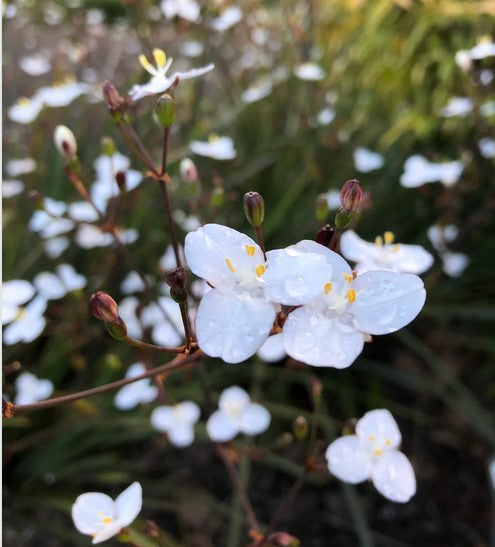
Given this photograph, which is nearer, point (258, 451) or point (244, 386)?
point (258, 451)

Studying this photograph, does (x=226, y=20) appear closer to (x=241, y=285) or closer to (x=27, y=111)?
(x=27, y=111)

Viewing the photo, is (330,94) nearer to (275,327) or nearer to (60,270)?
(60,270)

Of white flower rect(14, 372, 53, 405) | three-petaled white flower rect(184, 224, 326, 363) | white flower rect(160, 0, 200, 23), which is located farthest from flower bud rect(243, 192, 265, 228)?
white flower rect(160, 0, 200, 23)

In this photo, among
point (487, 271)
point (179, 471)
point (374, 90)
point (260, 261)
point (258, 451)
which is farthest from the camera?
point (374, 90)

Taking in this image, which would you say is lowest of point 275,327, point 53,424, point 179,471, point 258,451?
point 179,471

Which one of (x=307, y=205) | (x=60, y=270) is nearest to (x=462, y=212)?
(x=307, y=205)

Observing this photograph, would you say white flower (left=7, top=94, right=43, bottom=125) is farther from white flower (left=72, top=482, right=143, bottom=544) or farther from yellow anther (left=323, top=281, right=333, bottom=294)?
yellow anther (left=323, top=281, right=333, bottom=294)

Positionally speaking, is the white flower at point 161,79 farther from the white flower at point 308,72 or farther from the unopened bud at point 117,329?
the white flower at point 308,72
